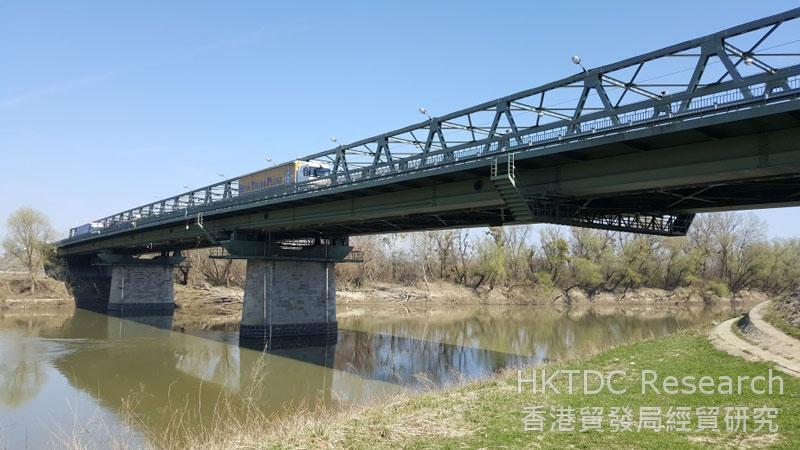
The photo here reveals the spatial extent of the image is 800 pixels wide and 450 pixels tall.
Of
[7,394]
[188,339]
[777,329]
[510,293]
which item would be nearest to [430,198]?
[777,329]

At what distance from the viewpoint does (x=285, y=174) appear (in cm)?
3600

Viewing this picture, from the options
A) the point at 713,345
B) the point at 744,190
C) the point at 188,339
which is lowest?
the point at 188,339

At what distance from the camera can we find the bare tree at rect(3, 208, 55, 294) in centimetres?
6588

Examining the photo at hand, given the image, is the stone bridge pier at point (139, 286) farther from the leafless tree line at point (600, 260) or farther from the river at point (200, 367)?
the leafless tree line at point (600, 260)

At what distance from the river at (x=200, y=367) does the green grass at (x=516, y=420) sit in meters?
2.80

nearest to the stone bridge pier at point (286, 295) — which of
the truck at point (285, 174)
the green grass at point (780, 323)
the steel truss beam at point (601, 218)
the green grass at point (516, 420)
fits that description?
the truck at point (285, 174)

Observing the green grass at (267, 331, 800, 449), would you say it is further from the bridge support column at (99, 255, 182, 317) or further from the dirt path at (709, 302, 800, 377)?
the bridge support column at (99, 255, 182, 317)

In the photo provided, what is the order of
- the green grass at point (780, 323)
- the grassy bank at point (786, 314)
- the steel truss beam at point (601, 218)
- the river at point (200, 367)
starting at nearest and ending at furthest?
the green grass at point (780, 323)
the grassy bank at point (786, 314)
the river at point (200, 367)
the steel truss beam at point (601, 218)

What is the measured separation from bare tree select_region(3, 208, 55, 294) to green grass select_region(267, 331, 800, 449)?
224 feet

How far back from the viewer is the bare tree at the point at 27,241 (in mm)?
65875

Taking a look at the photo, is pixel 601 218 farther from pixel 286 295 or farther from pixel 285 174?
pixel 286 295

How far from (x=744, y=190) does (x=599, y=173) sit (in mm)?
4875

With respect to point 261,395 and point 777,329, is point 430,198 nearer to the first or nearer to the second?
point 261,395

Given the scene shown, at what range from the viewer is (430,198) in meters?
23.8
